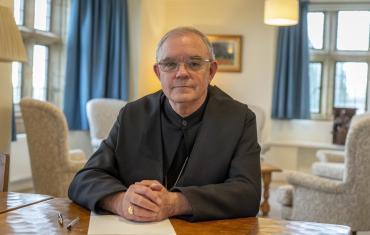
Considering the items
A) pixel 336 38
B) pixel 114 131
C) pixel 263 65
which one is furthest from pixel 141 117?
pixel 336 38

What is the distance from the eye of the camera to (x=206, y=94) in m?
1.80

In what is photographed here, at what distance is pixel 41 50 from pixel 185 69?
370 cm

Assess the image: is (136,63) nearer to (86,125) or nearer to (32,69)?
(86,125)

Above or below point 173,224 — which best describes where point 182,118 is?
above

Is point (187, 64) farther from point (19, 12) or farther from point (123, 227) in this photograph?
point (19, 12)

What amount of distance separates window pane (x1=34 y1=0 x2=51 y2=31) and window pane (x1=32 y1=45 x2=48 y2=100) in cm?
20

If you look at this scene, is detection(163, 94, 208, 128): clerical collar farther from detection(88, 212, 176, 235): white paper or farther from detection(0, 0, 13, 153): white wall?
detection(0, 0, 13, 153): white wall

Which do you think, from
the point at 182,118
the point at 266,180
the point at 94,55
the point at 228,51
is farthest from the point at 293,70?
the point at 182,118

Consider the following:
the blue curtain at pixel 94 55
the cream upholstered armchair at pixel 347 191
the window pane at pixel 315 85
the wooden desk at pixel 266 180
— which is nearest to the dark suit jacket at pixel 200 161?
the cream upholstered armchair at pixel 347 191

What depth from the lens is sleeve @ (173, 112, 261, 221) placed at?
1.43m

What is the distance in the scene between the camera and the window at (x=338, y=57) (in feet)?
22.2

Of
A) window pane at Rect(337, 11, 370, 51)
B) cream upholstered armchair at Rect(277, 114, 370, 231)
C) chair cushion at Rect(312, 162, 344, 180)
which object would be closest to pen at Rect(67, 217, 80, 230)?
cream upholstered armchair at Rect(277, 114, 370, 231)

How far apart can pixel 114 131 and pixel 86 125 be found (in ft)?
12.2

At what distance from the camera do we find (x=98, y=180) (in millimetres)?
1573
